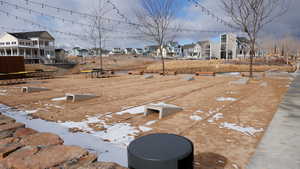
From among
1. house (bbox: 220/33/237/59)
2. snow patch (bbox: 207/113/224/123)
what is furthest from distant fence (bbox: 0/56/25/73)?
house (bbox: 220/33/237/59)

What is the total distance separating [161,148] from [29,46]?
3705 cm

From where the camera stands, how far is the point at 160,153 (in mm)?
1338

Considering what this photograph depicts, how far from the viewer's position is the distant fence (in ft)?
46.8

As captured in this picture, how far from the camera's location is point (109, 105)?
202 inches

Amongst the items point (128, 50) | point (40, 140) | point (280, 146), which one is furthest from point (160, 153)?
point (128, 50)

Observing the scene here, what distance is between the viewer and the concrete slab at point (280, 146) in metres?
2.01

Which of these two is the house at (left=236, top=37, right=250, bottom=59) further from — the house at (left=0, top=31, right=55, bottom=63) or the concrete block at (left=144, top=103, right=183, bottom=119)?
the house at (left=0, top=31, right=55, bottom=63)

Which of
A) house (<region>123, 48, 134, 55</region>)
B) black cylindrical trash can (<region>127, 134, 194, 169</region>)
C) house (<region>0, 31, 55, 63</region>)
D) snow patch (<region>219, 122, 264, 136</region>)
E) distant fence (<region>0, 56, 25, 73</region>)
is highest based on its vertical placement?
house (<region>123, 48, 134, 55</region>)

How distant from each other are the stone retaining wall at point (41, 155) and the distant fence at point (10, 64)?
16.0 meters

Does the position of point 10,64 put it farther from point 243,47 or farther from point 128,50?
point 128,50

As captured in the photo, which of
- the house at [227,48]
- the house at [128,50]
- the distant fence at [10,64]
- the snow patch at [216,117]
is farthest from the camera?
the house at [128,50]

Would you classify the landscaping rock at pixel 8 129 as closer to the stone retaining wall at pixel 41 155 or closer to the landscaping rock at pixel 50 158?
the stone retaining wall at pixel 41 155

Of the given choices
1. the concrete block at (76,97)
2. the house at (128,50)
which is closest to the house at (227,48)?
the concrete block at (76,97)

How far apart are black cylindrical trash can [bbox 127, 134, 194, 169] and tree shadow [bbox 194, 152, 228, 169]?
2.40 ft
